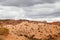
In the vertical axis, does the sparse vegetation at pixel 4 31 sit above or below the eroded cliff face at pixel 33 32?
above

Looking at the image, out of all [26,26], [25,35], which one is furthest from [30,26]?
[25,35]

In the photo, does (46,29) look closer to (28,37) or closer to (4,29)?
(28,37)

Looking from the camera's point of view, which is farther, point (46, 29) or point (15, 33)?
point (46, 29)

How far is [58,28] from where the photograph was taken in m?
43.9

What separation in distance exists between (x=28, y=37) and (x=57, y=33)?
6.48m

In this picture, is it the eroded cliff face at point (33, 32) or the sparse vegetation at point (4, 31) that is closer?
the sparse vegetation at point (4, 31)

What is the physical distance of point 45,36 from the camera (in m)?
40.4

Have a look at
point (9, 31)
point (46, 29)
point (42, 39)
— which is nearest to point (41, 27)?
point (46, 29)

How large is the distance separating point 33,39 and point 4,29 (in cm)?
590

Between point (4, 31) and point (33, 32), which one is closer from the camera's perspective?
point (4, 31)

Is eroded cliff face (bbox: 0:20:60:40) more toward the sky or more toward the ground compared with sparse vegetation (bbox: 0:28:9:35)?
more toward the ground

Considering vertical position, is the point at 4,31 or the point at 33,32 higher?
the point at 4,31

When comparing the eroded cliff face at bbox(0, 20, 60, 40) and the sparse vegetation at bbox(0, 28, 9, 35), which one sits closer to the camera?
the sparse vegetation at bbox(0, 28, 9, 35)

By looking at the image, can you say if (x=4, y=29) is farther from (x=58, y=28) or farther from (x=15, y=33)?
(x=58, y=28)
